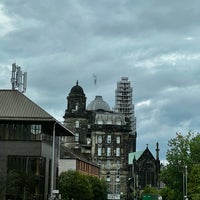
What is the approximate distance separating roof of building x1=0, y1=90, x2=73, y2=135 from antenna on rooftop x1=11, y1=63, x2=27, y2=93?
77.6 inches

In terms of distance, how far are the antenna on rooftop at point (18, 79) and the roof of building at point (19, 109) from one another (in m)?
1.97

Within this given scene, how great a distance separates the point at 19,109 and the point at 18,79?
25.5 ft

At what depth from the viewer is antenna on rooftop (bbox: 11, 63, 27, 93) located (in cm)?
8794

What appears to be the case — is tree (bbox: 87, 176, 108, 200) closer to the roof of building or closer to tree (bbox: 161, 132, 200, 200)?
tree (bbox: 161, 132, 200, 200)

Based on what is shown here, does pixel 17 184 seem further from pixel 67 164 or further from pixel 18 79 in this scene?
pixel 67 164

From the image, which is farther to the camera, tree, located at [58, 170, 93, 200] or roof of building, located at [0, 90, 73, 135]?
tree, located at [58, 170, 93, 200]

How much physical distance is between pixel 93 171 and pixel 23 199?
9321 cm

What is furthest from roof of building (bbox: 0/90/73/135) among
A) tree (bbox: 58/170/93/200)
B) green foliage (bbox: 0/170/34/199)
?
tree (bbox: 58/170/93/200)

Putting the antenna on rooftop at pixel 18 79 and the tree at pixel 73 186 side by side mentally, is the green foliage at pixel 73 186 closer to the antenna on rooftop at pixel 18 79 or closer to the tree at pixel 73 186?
the tree at pixel 73 186

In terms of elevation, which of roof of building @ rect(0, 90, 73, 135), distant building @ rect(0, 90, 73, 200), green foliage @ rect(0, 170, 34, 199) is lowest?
green foliage @ rect(0, 170, 34, 199)

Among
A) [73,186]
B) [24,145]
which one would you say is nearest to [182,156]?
[73,186]

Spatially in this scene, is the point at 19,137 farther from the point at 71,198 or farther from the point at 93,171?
the point at 93,171

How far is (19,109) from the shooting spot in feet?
276

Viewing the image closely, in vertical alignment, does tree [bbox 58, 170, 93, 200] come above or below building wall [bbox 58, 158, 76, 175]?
below
